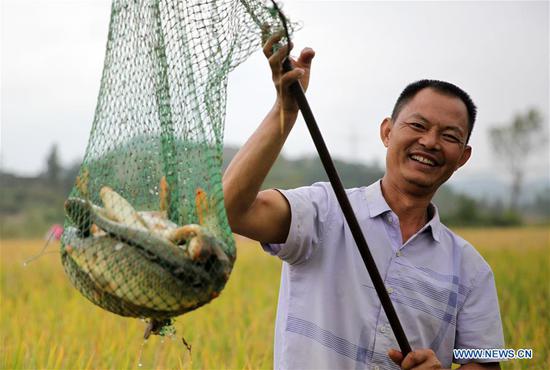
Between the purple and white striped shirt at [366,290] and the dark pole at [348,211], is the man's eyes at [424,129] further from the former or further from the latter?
the dark pole at [348,211]

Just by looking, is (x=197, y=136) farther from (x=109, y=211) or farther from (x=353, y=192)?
(x=353, y=192)

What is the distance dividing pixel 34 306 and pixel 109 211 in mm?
4361

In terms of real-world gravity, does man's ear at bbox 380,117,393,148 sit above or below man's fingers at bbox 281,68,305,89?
below

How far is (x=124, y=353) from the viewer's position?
416 centimetres

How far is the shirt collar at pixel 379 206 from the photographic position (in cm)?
225

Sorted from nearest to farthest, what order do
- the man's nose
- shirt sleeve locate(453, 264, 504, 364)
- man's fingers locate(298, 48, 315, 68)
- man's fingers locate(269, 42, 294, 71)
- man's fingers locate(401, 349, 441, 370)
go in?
man's fingers locate(269, 42, 294, 71) → man's fingers locate(298, 48, 315, 68) → man's fingers locate(401, 349, 441, 370) → the man's nose → shirt sleeve locate(453, 264, 504, 364)

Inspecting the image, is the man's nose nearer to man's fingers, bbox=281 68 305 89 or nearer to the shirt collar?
the shirt collar

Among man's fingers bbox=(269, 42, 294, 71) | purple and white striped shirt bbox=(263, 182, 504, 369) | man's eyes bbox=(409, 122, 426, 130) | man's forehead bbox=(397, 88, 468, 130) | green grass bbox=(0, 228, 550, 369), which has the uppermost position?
man's fingers bbox=(269, 42, 294, 71)

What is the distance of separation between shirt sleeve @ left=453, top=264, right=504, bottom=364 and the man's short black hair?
0.49 meters

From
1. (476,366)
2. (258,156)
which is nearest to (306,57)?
(258,156)

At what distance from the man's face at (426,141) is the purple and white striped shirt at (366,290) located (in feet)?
0.40

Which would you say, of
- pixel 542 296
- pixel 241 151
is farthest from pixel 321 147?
pixel 542 296

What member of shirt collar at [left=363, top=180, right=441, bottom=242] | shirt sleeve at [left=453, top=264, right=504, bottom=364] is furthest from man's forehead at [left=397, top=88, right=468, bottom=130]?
shirt sleeve at [left=453, top=264, right=504, bottom=364]

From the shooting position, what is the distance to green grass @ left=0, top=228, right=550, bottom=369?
3.91 metres
